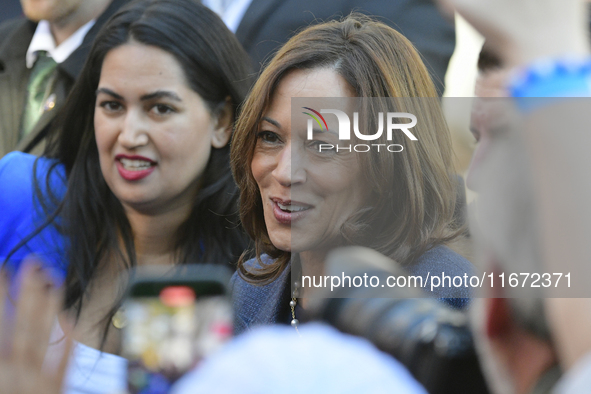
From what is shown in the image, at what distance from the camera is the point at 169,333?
0.70 meters

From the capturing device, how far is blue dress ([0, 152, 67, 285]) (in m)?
1.83

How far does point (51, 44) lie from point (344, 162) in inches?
51.2

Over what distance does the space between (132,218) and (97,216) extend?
0.11 metres

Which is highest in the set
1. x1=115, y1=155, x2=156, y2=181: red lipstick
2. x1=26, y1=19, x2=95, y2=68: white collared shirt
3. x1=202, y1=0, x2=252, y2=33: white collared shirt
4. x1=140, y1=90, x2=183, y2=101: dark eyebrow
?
x1=202, y1=0, x2=252, y2=33: white collared shirt

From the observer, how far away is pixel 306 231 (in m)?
1.56

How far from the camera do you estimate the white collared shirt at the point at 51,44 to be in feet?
7.07

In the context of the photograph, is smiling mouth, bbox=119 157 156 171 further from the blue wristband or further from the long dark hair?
the blue wristband

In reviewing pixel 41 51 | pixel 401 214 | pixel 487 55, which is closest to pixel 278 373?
pixel 487 55

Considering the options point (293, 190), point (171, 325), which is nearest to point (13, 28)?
point (293, 190)

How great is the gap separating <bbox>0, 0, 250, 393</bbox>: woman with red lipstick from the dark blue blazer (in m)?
0.17

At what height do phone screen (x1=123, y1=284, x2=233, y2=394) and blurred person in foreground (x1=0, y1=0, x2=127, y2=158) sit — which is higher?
blurred person in foreground (x1=0, y1=0, x2=127, y2=158)

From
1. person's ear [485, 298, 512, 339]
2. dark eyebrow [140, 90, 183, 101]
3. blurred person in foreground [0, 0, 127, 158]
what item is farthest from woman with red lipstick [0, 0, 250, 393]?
person's ear [485, 298, 512, 339]

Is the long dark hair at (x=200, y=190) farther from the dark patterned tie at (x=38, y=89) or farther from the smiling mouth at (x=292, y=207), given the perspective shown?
the smiling mouth at (x=292, y=207)

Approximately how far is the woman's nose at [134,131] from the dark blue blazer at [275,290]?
47 cm
